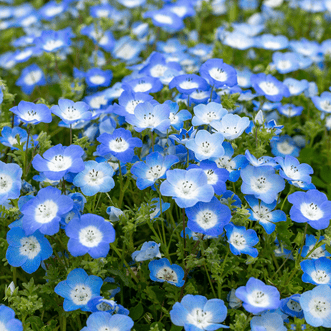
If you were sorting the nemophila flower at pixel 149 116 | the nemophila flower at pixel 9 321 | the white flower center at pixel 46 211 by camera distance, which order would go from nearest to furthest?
the nemophila flower at pixel 9 321
the white flower center at pixel 46 211
the nemophila flower at pixel 149 116

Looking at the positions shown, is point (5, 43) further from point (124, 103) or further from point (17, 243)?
point (17, 243)

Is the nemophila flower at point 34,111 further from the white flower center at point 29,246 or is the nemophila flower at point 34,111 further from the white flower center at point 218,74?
the white flower center at point 218,74

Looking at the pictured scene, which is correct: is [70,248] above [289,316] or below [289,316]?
above

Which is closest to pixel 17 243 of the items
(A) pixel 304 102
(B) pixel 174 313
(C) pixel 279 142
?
(B) pixel 174 313

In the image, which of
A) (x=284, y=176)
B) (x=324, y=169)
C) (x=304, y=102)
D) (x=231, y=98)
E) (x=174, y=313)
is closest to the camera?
(x=174, y=313)

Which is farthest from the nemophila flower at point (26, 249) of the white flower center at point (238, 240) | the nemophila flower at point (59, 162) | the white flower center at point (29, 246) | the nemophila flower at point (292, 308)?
the nemophila flower at point (292, 308)

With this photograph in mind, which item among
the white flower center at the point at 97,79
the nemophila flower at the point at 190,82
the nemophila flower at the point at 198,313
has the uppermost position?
the nemophila flower at the point at 190,82
